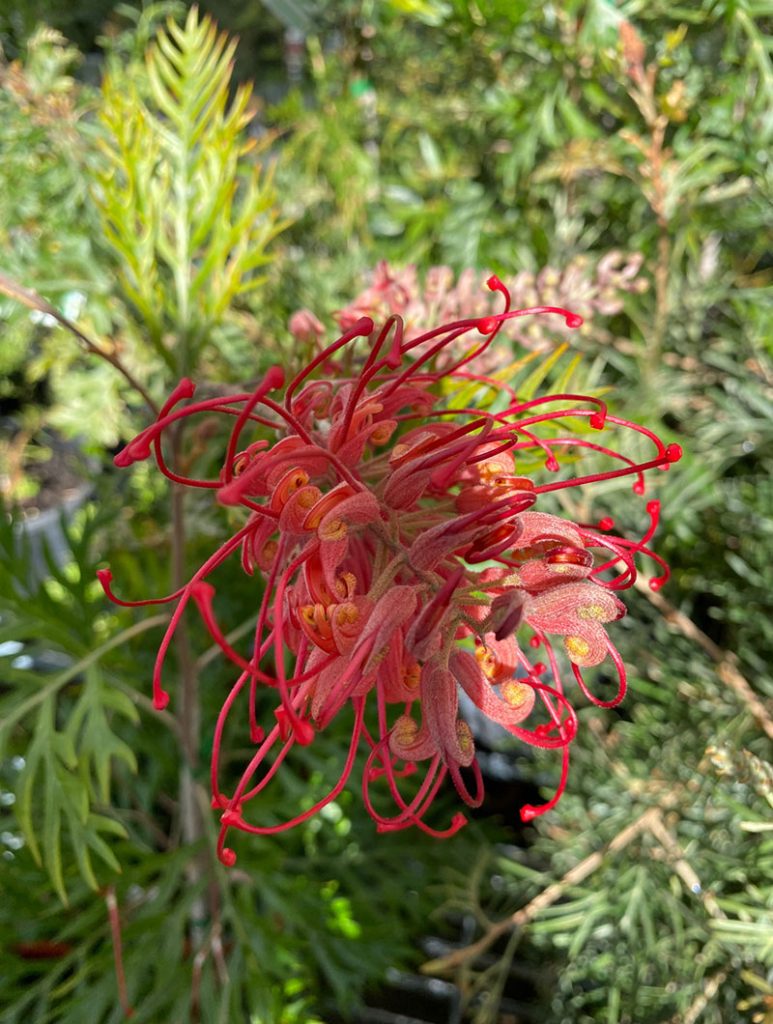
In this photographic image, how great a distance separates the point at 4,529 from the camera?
51 cm

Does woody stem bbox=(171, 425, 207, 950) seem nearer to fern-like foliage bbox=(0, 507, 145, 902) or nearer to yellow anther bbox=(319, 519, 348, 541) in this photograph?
fern-like foliage bbox=(0, 507, 145, 902)

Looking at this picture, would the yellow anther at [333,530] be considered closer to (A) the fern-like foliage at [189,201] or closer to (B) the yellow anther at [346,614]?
(B) the yellow anther at [346,614]

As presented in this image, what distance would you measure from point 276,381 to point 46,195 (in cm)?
56

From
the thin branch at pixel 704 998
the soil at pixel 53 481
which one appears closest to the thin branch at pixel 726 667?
the thin branch at pixel 704 998

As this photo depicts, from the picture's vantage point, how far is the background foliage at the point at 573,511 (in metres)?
0.48

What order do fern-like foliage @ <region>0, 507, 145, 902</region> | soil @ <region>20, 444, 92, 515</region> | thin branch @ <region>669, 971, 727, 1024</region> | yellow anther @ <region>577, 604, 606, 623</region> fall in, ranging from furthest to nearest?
soil @ <region>20, 444, 92, 515</region>, thin branch @ <region>669, 971, 727, 1024</region>, fern-like foliage @ <region>0, 507, 145, 902</region>, yellow anther @ <region>577, 604, 606, 623</region>

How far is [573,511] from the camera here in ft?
1.80

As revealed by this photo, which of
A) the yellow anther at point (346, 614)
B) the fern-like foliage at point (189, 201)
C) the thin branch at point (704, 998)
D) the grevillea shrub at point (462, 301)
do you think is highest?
the fern-like foliage at point (189, 201)

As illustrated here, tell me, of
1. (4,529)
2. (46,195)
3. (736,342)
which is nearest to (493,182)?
(736,342)

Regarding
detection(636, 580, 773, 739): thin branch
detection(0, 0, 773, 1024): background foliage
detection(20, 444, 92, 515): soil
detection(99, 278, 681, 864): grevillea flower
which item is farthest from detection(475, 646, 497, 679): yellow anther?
detection(20, 444, 92, 515): soil

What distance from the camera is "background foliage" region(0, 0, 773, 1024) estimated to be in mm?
478

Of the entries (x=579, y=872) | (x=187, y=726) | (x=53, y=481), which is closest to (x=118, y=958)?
(x=187, y=726)

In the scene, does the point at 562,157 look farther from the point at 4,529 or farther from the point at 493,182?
the point at 4,529

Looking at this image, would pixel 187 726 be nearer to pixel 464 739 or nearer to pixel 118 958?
pixel 118 958
